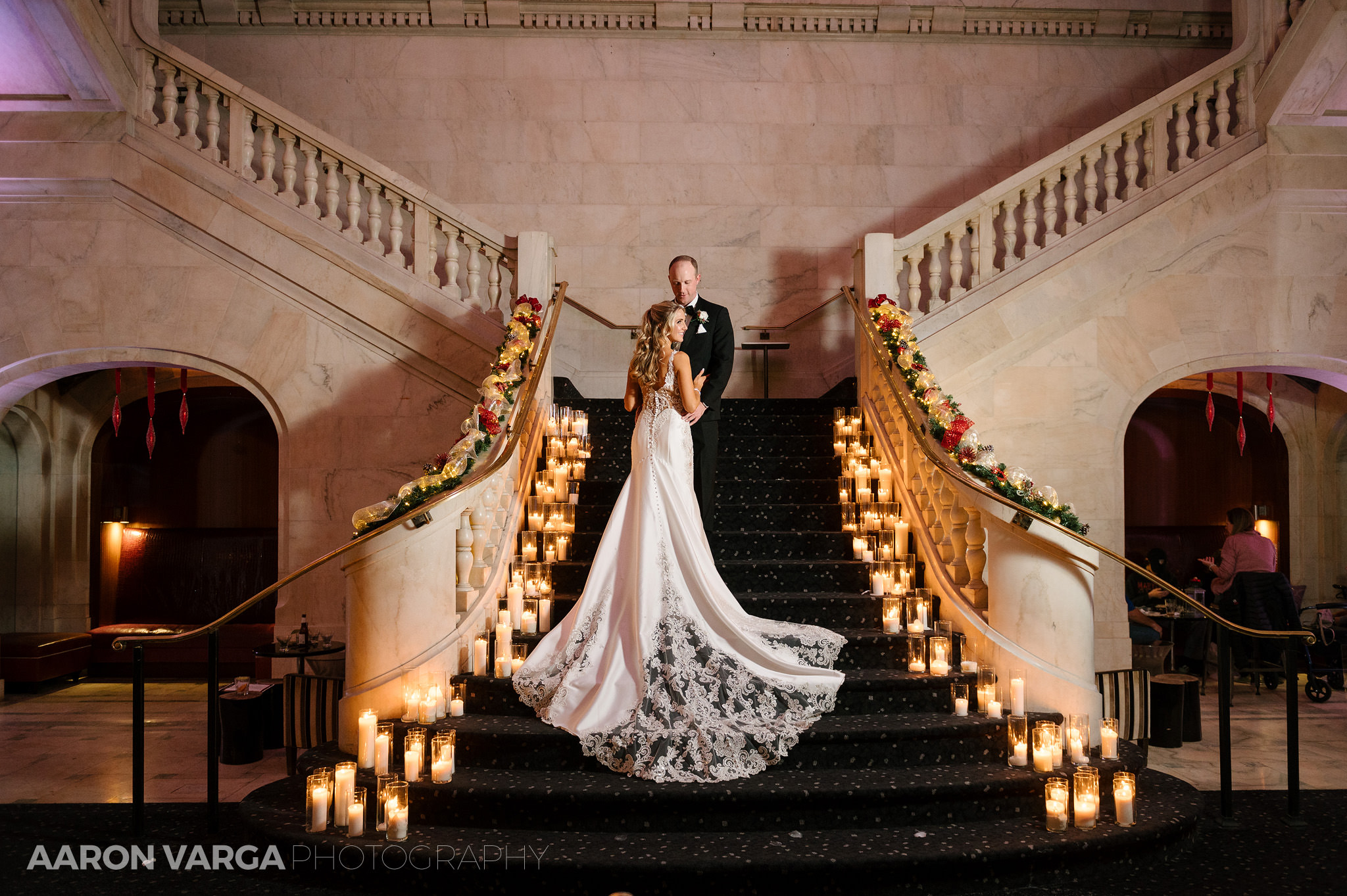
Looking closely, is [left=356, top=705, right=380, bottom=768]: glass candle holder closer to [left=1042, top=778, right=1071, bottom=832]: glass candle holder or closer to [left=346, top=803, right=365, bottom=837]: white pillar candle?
[left=346, top=803, right=365, bottom=837]: white pillar candle

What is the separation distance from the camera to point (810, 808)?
4113 mm

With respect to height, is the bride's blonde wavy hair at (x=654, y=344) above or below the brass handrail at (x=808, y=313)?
below

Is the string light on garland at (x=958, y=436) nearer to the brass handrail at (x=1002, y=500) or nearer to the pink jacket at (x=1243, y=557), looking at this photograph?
the brass handrail at (x=1002, y=500)

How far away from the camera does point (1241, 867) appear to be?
416 centimetres

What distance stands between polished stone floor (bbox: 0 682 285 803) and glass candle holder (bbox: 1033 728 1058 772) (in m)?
4.51

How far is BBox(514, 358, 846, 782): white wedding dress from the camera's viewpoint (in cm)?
429

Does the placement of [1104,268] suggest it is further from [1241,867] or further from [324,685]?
[324,685]

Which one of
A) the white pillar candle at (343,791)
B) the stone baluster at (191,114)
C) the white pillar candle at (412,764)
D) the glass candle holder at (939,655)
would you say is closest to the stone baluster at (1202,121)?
the glass candle holder at (939,655)

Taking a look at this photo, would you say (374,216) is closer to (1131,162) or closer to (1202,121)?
(1131,162)

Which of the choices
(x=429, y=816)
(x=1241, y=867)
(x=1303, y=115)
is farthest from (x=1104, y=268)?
(x=429, y=816)

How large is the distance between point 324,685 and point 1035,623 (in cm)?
408

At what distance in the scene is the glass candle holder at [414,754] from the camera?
4.28 metres

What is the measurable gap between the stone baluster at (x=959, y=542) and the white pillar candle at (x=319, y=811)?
11.9ft

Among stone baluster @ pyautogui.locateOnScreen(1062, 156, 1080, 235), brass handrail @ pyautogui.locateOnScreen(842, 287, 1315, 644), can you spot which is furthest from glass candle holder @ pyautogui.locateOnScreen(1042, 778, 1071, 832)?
stone baluster @ pyautogui.locateOnScreen(1062, 156, 1080, 235)
